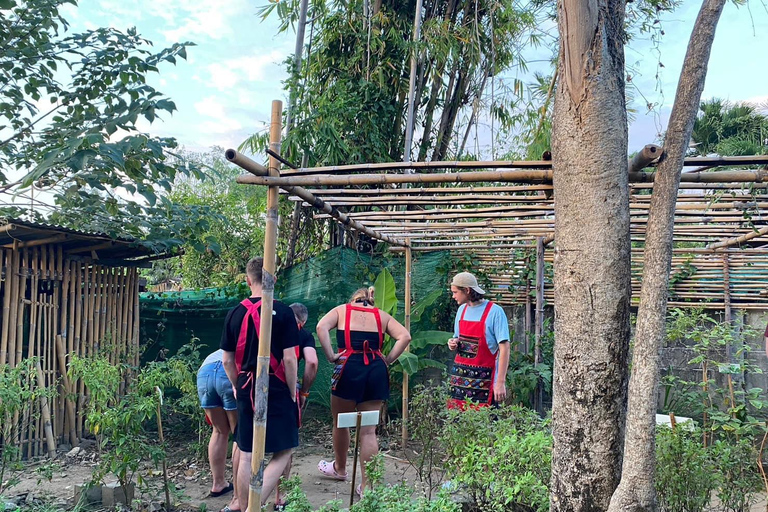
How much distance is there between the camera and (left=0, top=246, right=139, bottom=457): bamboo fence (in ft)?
20.9

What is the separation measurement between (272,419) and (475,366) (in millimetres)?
1887

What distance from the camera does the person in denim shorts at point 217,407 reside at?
5129 mm

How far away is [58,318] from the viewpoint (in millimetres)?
6953

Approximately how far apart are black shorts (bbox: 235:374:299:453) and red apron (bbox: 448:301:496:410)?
1551 millimetres

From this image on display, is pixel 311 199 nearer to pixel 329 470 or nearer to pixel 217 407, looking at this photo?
pixel 217 407

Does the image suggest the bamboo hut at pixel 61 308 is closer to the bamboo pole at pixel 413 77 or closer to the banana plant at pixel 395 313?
the banana plant at pixel 395 313

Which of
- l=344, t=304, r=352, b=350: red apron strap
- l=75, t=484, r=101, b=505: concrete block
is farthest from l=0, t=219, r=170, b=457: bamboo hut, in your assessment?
l=344, t=304, r=352, b=350: red apron strap

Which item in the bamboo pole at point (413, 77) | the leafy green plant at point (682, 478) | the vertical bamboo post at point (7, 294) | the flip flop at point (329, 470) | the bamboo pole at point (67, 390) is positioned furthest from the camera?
the bamboo pole at point (413, 77)

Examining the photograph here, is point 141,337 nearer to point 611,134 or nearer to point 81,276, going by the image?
point 81,276

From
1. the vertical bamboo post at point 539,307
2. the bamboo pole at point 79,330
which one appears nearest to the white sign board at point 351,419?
the vertical bamboo post at point 539,307

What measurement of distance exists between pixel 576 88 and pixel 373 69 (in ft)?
22.9

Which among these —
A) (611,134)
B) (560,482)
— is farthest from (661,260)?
(560,482)

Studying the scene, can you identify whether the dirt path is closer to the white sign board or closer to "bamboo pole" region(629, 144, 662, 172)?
the white sign board

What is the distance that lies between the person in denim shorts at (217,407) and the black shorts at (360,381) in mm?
900
